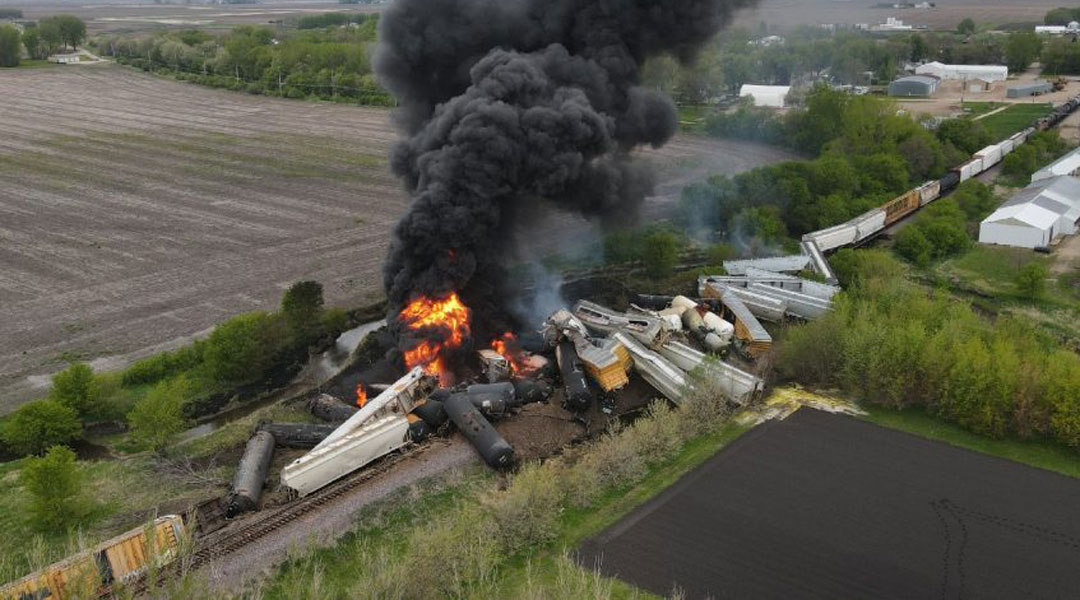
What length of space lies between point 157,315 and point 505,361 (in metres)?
17.9

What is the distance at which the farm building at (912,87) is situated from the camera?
4026 inches

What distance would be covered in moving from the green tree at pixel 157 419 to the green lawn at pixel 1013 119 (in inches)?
2814

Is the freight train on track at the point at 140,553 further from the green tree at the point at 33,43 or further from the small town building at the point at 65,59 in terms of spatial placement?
the green tree at the point at 33,43

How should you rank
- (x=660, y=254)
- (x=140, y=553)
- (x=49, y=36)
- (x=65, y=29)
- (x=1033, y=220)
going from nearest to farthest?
(x=140, y=553) → (x=660, y=254) → (x=1033, y=220) → (x=49, y=36) → (x=65, y=29)

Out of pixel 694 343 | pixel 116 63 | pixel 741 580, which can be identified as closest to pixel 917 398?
pixel 694 343

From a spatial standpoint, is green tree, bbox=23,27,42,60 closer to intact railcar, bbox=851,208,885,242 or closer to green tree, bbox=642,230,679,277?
green tree, bbox=642,230,679,277

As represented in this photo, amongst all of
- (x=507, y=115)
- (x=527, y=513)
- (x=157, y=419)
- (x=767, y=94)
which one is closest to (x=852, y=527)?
(x=527, y=513)

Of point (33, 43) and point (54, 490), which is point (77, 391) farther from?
point (33, 43)

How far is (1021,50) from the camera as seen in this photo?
116250 mm

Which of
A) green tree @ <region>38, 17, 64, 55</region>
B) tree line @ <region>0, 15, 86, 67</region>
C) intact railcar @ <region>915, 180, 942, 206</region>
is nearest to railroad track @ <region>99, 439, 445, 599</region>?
intact railcar @ <region>915, 180, 942, 206</region>

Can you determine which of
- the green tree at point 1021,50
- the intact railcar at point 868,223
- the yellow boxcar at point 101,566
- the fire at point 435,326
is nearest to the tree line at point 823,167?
the intact railcar at point 868,223

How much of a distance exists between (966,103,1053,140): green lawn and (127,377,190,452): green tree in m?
71.5

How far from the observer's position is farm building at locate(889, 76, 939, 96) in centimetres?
10225

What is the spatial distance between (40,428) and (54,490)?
5.65m
